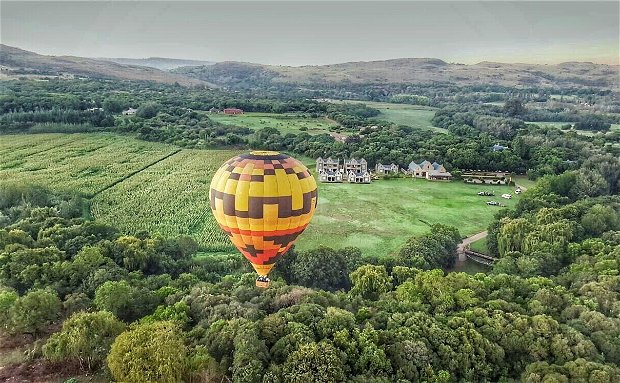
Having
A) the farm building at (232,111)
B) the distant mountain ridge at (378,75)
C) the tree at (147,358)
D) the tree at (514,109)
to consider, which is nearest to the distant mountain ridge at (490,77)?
the distant mountain ridge at (378,75)

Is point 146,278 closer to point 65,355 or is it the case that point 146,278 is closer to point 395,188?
point 65,355

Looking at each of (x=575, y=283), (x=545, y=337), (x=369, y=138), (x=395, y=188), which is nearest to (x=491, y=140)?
(x=369, y=138)

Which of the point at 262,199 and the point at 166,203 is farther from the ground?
the point at 262,199

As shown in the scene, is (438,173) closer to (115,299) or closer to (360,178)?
(360,178)

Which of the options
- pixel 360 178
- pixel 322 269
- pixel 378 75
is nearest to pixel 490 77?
pixel 378 75

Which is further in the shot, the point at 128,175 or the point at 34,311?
the point at 128,175

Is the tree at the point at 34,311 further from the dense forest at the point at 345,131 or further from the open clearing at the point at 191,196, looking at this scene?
the dense forest at the point at 345,131

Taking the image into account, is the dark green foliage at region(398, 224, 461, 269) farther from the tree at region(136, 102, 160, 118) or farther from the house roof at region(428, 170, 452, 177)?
the tree at region(136, 102, 160, 118)
